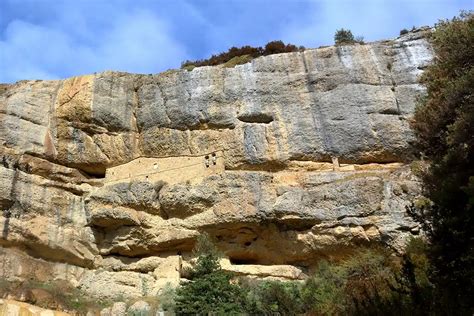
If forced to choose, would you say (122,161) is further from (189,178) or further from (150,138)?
(189,178)

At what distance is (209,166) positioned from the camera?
21047 millimetres

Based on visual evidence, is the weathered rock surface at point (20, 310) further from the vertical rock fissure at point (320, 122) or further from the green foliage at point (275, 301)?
the vertical rock fissure at point (320, 122)

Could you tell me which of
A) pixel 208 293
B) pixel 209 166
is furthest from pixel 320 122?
pixel 208 293

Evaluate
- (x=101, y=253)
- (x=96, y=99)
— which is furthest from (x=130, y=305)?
(x=96, y=99)

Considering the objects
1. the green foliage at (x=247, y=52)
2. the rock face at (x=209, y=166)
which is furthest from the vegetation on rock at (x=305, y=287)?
the green foliage at (x=247, y=52)

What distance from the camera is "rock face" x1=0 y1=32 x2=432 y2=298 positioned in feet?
63.4

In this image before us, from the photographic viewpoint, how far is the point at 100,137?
2255 cm

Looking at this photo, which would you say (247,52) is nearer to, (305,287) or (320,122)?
(320,122)

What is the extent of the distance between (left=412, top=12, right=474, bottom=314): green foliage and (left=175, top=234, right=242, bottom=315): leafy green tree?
6.10 metres

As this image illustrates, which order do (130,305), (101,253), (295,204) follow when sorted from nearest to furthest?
1. (130,305)
2. (295,204)
3. (101,253)

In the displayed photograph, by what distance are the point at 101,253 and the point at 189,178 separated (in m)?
Result: 4.19

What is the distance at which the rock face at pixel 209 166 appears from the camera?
19312 millimetres

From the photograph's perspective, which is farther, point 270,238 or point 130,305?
point 270,238

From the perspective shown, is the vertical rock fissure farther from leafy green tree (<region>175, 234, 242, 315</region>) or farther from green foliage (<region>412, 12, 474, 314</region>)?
green foliage (<region>412, 12, 474, 314</region>)
